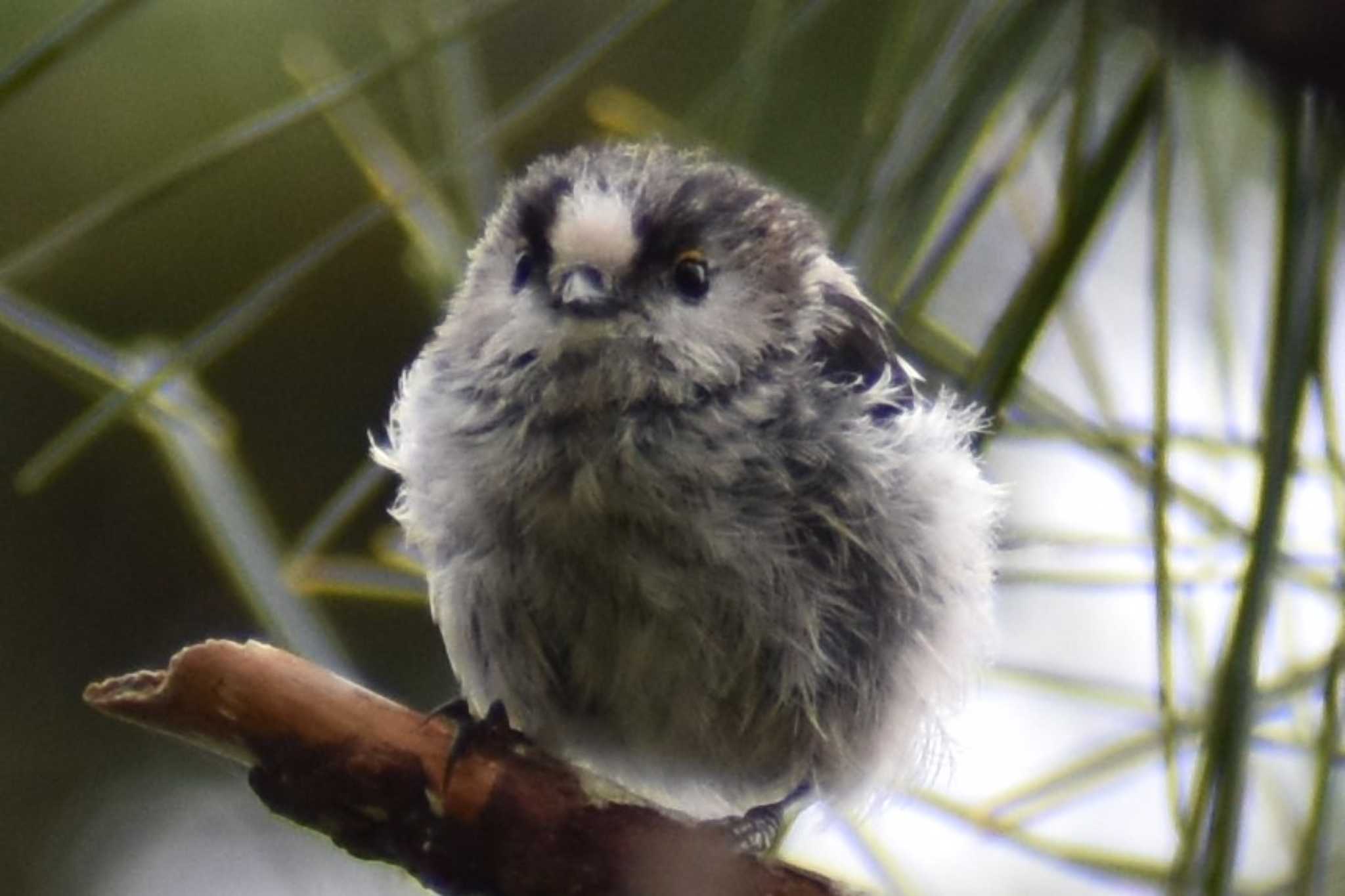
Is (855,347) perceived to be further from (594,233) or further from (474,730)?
(474,730)

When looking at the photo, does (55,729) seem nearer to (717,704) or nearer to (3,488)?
(3,488)

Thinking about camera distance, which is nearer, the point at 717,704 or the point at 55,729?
the point at 717,704

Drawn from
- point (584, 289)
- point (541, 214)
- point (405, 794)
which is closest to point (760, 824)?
point (405, 794)

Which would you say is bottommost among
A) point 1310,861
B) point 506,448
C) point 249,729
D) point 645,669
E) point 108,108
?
point 1310,861

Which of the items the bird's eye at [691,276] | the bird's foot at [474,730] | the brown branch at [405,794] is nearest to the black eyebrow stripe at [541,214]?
the bird's eye at [691,276]

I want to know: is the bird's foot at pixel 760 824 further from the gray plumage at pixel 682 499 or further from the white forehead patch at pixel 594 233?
the white forehead patch at pixel 594 233

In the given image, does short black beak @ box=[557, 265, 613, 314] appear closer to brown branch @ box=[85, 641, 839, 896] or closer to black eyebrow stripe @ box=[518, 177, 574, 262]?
black eyebrow stripe @ box=[518, 177, 574, 262]

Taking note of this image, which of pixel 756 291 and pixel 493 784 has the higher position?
pixel 756 291

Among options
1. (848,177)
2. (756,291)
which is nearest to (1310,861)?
(848,177)
